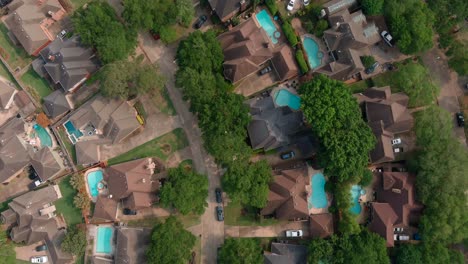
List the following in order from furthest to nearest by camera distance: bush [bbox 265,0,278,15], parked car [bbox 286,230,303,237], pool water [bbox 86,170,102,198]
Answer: bush [bbox 265,0,278,15]
pool water [bbox 86,170,102,198]
parked car [bbox 286,230,303,237]

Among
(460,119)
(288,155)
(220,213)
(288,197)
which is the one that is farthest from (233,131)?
(460,119)

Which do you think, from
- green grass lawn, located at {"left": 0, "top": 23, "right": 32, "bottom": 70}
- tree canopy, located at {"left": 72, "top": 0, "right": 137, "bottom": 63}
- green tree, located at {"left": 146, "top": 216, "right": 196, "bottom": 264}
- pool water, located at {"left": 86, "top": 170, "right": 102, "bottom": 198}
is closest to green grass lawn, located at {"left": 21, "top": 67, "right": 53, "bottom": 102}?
green grass lawn, located at {"left": 0, "top": 23, "right": 32, "bottom": 70}

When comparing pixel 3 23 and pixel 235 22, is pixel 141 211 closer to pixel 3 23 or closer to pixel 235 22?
pixel 235 22

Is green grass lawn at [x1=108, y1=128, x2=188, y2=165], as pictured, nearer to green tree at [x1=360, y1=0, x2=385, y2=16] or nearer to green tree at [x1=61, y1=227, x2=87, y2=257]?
green tree at [x1=61, y1=227, x2=87, y2=257]

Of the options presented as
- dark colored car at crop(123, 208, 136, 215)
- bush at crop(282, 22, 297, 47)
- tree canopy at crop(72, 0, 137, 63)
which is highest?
tree canopy at crop(72, 0, 137, 63)

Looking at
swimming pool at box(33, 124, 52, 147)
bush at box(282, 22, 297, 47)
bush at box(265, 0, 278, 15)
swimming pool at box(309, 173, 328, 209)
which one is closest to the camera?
swimming pool at box(309, 173, 328, 209)

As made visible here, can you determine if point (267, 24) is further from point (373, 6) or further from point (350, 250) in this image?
point (350, 250)

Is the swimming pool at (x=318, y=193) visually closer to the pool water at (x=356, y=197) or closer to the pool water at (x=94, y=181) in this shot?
the pool water at (x=356, y=197)
